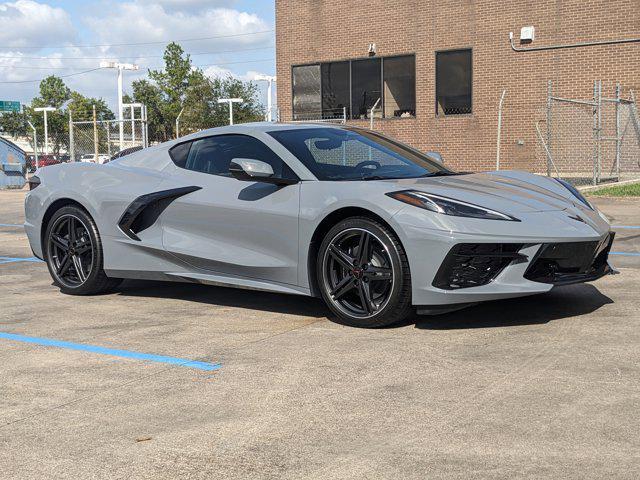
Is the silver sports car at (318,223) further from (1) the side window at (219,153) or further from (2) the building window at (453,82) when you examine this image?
(2) the building window at (453,82)

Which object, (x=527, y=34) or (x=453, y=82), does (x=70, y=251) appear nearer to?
(x=527, y=34)

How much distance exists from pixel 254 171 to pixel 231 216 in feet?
1.49

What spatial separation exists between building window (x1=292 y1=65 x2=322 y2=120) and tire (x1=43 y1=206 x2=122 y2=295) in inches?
848

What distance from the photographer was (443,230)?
519 cm

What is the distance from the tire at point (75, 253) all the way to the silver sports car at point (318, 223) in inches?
0.4

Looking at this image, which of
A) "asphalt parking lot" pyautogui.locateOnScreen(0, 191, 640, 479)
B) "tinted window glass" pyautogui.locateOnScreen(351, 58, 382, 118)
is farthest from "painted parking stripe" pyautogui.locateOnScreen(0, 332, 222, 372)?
"tinted window glass" pyautogui.locateOnScreen(351, 58, 382, 118)

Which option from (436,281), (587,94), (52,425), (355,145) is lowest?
(52,425)

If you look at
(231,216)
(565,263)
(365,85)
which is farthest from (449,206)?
(365,85)

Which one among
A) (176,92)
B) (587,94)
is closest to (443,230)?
(587,94)

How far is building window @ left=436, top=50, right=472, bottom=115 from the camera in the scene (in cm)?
2539

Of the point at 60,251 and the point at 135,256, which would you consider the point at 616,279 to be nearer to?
the point at 135,256

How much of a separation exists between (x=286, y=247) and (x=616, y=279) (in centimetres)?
298

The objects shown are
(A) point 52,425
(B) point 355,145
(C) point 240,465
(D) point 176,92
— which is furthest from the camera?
(D) point 176,92

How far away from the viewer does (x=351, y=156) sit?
6.21 metres
